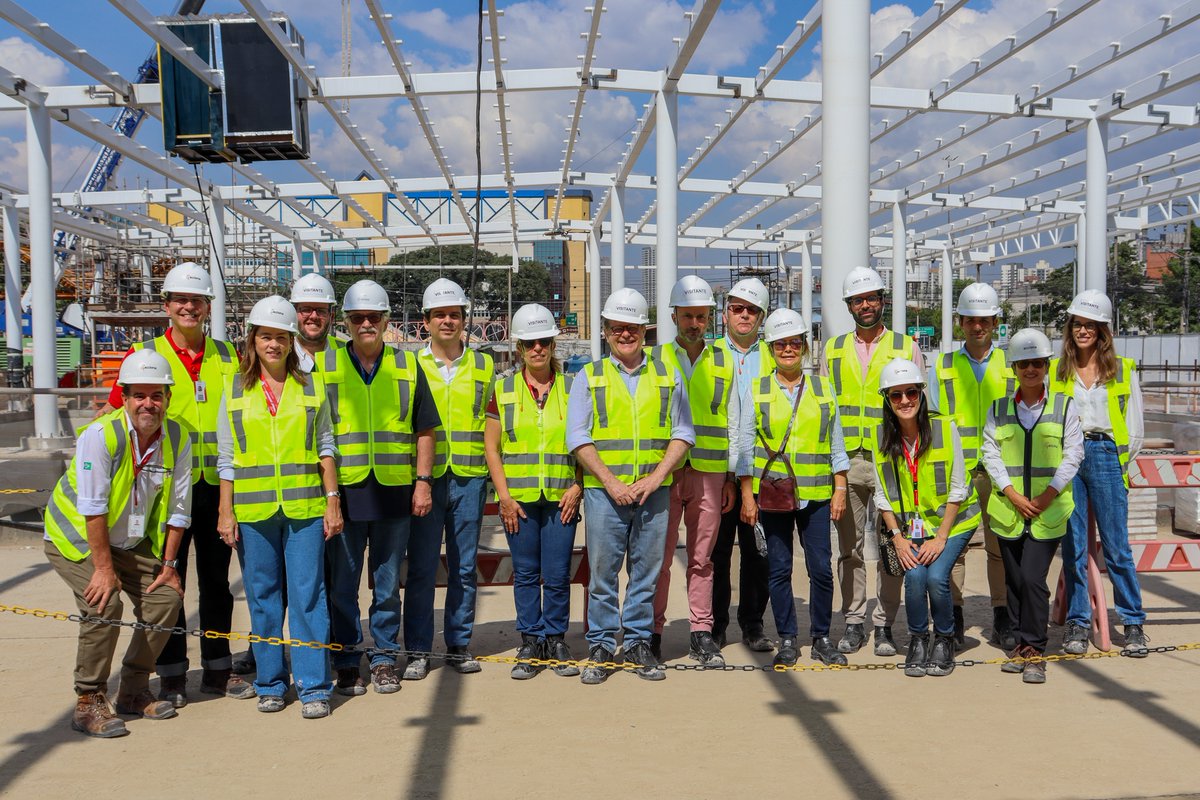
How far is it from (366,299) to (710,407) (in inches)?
72.1

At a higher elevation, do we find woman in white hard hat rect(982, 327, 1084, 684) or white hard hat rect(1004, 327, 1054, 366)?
white hard hat rect(1004, 327, 1054, 366)

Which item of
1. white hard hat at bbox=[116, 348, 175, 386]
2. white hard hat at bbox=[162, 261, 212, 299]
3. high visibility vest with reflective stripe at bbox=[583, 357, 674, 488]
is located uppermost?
white hard hat at bbox=[162, 261, 212, 299]

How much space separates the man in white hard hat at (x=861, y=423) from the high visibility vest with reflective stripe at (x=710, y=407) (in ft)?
2.41

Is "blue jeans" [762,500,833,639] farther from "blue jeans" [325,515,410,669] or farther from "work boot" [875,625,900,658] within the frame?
"blue jeans" [325,515,410,669]

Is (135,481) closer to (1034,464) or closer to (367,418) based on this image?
(367,418)

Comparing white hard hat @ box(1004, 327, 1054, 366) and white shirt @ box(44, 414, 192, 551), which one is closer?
white shirt @ box(44, 414, 192, 551)

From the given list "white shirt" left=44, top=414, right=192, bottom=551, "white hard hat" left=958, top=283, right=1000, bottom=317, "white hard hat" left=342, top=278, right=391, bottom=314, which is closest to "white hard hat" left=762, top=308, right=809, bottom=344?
"white hard hat" left=958, top=283, right=1000, bottom=317

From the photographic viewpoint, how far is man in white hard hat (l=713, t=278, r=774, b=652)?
5.73 meters

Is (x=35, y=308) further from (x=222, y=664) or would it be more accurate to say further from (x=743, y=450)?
(x=743, y=450)

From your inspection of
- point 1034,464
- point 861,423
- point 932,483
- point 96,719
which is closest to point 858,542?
point 861,423

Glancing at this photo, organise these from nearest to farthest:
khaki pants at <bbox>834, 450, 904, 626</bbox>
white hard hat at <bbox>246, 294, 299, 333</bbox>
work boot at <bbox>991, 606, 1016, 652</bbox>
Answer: white hard hat at <bbox>246, 294, 299, 333</bbox> < khaki pants at <bbox>834, 450, 904, 626</bbox> < work boot at <bbox>991, 606, 1016, 652</bbox>

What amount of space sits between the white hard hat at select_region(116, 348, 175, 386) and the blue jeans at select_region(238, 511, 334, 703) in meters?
0.76

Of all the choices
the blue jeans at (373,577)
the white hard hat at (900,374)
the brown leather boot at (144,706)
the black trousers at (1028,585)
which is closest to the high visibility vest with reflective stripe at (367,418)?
the blue jeans at (373,577)

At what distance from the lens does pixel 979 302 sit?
5.83 meters
